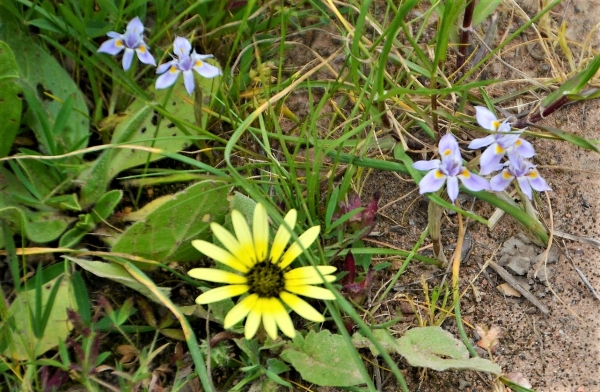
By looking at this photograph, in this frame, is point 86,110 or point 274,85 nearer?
point 86,110

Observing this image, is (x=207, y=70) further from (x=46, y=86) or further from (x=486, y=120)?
(x=486, y=120)

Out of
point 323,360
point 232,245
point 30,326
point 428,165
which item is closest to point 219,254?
point 232,245

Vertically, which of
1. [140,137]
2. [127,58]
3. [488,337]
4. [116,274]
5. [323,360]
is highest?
[127,58]

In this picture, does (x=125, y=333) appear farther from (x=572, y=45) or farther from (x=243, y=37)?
(x=572, y=45)

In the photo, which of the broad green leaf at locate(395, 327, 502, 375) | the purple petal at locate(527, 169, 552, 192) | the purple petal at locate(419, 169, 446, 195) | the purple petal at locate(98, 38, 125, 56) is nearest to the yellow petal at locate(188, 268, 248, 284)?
the broad green leaf at locate(395, 327, 502, 375)

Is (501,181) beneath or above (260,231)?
beneath

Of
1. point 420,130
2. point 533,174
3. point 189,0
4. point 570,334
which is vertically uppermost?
point 189,0

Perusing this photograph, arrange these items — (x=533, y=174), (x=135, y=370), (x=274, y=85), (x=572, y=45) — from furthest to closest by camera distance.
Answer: (x=572, y=45) → (x=274, y=85) → (x=533, y=174) → (x=135, y=370)

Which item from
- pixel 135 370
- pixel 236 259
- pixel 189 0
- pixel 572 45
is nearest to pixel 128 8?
pixel 189 0
